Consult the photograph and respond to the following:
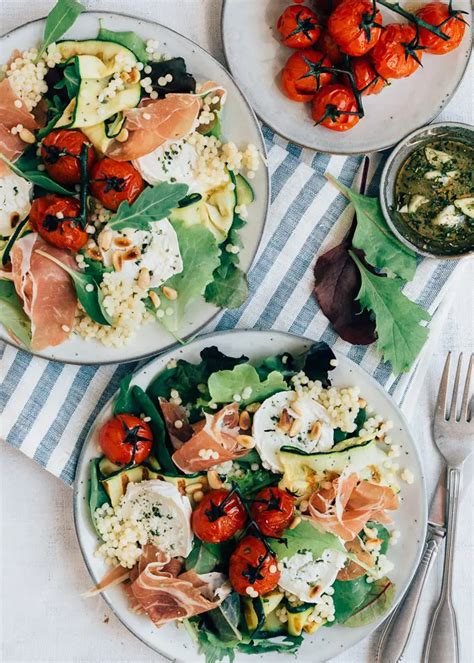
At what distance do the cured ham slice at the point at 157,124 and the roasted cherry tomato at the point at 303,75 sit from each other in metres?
0.30

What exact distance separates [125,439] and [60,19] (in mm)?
1145

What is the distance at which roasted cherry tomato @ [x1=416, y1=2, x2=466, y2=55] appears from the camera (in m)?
2.01

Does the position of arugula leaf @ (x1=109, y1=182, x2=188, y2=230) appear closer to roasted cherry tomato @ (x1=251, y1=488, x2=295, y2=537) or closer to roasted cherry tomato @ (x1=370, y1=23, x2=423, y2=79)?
roasted cherry tomato @ (x1=370, y1=23, x2=423, y2=79)

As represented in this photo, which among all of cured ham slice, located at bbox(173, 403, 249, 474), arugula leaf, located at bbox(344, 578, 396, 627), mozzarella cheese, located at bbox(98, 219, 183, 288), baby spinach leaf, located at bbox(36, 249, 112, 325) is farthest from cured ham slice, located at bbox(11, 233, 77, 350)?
arugula leaf, located at bbox(344, 578, 396, 627)

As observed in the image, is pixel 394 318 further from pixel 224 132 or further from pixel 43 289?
pixel 43 289

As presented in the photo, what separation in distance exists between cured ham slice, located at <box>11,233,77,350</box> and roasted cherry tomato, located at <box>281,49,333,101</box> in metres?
0.80

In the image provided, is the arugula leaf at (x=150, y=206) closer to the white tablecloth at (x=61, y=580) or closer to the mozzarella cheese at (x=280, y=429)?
the mozzarella cheese at (x=280, y=429)

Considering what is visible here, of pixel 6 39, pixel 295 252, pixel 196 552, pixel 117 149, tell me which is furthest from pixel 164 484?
pixel 6 39

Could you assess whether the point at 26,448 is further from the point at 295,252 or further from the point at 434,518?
the point at 434,518

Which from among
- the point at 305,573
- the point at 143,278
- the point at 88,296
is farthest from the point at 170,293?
the point at 305,573

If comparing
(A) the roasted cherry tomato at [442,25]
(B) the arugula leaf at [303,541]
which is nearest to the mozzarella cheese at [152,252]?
(B) the arugula leaf at [303,541]

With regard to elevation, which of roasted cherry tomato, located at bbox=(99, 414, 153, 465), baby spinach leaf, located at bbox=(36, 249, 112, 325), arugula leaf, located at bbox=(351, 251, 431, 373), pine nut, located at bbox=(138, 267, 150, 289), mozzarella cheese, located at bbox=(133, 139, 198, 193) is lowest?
roasted cherry tomato, located at bbox=(99, 414, 153, 465)

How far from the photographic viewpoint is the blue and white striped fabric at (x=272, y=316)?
217 centimetres

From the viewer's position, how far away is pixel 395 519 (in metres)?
2.15
